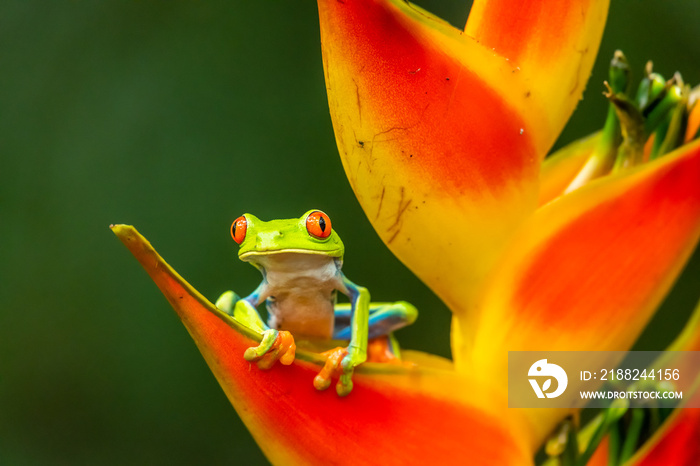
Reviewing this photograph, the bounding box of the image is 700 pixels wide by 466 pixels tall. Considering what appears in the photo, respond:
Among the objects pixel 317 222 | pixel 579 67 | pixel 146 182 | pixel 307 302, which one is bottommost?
pixel 146 182

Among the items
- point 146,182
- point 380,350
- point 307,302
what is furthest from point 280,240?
point 146,182

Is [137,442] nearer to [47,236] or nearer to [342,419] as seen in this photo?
[47,236]

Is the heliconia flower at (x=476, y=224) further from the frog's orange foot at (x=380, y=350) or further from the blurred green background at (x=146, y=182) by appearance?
the blurred green background at (x=146, y=182)

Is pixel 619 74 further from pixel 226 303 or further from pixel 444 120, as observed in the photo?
pixel 226 303

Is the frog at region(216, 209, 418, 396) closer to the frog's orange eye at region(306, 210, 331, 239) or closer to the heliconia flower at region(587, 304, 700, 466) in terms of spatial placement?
the frog's orange eye at region(306, 210, 331, 239)

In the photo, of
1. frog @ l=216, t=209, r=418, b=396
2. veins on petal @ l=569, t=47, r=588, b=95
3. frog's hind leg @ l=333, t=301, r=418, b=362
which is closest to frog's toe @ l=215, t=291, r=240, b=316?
frog @ l=216, t=209, r=418, b=396

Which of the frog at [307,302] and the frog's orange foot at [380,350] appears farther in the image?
the frog's orange foot at [380,350]

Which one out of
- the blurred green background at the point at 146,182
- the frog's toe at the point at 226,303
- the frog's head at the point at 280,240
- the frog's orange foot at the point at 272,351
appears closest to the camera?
the frog's orange foot at the point at 272,351

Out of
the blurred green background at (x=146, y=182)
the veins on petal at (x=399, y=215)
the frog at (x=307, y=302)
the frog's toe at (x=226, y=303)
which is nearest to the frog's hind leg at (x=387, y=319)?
the frog at (x=307, y=302)
